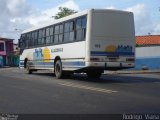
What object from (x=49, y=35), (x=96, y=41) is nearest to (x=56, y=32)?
(x=49, y=35)

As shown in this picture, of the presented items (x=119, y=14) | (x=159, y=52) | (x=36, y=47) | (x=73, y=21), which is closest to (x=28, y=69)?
(x=36, y=47)

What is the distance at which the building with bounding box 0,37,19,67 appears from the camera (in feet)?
254

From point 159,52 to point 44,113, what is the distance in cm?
3367

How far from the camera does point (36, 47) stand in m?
28.2

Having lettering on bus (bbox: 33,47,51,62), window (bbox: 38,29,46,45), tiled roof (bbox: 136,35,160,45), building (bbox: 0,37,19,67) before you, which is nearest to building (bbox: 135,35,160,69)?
tiled roof (bbox: 136,35,160,45)

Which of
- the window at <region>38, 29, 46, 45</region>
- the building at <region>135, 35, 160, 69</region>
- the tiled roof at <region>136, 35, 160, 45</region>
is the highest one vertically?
the tiled roof at <region>136, 35, 160, 45</region>

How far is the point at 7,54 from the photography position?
255ft

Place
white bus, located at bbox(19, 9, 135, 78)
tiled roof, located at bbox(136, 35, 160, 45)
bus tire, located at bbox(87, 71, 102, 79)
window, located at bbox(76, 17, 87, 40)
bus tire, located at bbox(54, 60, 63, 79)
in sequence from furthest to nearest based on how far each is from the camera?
1. tiled roof, located at bbox(136, 35, 160, 45)
2. bus tire, located at bbox(87, 71, 102, 79)
3. bus tire, located at bbox(54, 60, 63, 79)
4. window, located at bbox(76, 17, 87, 40)
5. white bus, located at bbox(19, 9, 135, 78)

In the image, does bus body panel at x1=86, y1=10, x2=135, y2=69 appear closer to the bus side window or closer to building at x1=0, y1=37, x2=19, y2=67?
the bus side window

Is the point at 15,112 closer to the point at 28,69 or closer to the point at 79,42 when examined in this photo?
the point at 79,42

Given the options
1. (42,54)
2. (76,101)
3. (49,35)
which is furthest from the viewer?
(42,54)

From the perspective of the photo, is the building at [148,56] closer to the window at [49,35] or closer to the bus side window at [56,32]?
the window at [49,35]

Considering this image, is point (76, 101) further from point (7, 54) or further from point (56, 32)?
point (7, 54)

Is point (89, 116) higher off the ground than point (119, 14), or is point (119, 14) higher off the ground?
point (119, 14)
